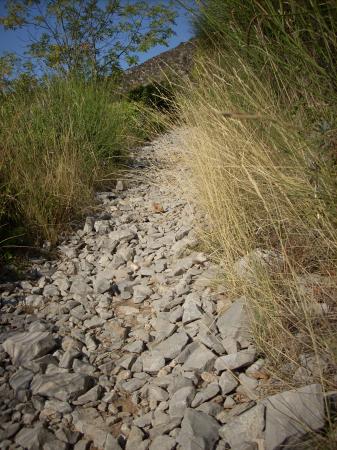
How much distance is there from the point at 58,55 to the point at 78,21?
84 cm

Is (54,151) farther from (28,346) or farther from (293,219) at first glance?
(293,219)

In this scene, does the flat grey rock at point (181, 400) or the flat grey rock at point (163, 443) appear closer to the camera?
the flat grey rock at point (163, 443)

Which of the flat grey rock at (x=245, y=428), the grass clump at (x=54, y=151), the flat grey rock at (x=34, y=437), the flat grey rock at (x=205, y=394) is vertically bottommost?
the flat grey rock at (x=245, y=428)

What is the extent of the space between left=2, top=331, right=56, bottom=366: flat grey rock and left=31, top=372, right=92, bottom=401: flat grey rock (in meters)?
0.16

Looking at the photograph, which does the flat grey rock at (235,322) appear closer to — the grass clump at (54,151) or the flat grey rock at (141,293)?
the flat grey rock at (141,293)

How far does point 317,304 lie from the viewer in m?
1.56

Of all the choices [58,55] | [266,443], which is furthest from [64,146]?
[58,55]

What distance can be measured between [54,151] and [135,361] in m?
2.56

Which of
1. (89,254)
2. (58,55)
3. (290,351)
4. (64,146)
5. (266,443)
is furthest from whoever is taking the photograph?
(58,55)

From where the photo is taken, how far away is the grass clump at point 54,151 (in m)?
3.06

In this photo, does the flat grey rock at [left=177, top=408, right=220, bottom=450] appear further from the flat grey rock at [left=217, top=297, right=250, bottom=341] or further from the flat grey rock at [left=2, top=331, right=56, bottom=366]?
the flat grey rock at [left=2, top=331, right=56, bottom=366]

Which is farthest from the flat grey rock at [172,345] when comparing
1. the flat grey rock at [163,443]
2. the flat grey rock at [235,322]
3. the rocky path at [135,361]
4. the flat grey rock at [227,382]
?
the flat grey rock at [163,443]

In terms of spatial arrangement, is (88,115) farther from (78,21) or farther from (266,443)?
(78,21)

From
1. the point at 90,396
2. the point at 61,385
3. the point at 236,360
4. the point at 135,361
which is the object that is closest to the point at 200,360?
the point at 236,360
